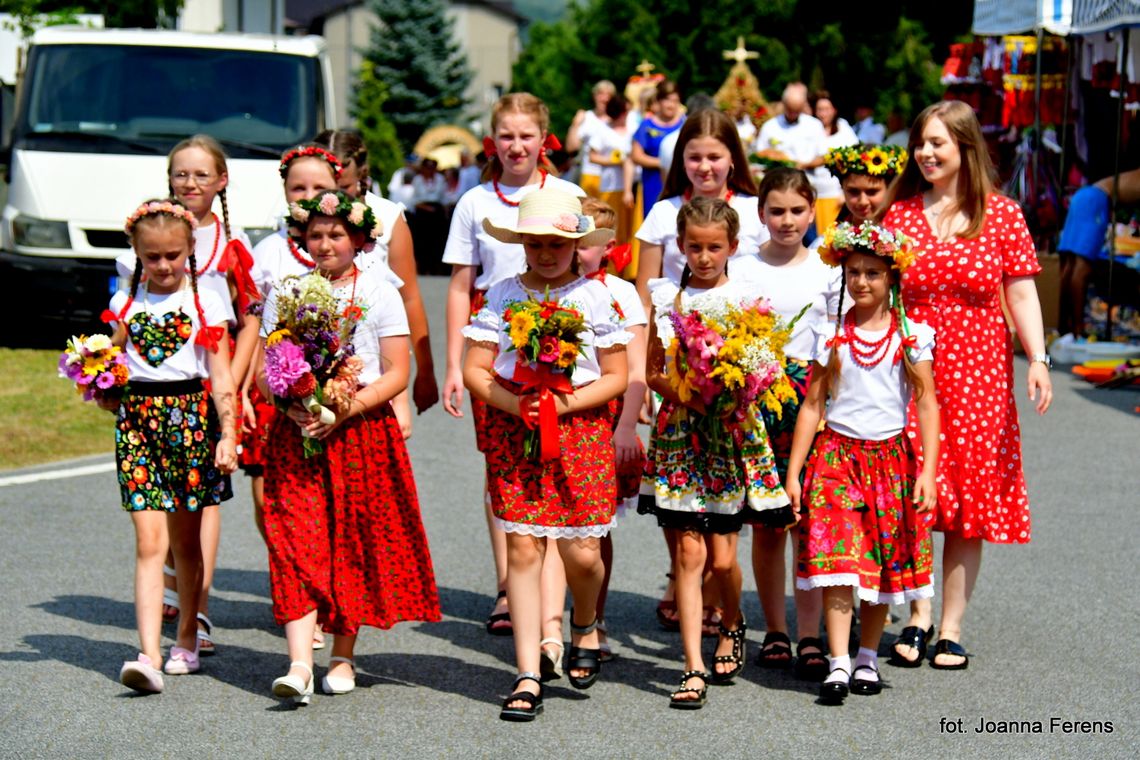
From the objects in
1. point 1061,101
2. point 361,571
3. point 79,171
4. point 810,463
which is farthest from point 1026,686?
point 1061,101

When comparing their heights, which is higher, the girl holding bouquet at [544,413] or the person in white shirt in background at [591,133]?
the person in white shirt in background at [591,133]

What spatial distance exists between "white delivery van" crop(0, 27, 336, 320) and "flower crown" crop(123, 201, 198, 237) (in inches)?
301

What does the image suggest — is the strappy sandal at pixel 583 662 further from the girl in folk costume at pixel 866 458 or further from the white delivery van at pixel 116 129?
the white delivery van at pixel 116 129

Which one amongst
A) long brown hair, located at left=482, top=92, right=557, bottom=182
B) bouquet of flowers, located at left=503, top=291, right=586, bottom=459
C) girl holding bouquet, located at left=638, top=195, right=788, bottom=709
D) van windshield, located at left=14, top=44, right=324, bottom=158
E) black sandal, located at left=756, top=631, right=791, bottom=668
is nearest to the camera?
bouquet of flowers, located at left=503, top=291, right=586, bottom=459

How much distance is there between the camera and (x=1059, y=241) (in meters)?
16.0

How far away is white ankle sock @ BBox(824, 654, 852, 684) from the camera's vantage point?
238 inches

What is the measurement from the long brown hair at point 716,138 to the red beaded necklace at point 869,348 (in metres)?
1.03

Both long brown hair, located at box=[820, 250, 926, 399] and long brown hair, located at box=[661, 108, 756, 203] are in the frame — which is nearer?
long brown hair, located at box=[820, 250, 926, 399]

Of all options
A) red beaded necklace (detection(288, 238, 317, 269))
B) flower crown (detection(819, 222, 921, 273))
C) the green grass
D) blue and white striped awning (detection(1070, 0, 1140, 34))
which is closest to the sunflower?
flower crown (detection(819, 222, 921, 273))

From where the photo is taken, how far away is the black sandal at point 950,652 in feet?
21.5

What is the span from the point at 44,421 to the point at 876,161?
282 inches

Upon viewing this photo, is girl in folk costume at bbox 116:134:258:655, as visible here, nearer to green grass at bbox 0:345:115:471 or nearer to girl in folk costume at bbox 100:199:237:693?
girl in folk costume at bbox 100:199:237:693

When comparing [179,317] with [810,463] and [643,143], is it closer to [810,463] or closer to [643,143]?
[810,463]

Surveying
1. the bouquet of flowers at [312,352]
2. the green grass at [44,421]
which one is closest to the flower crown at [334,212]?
the bouquet of flowers at [312,352]
